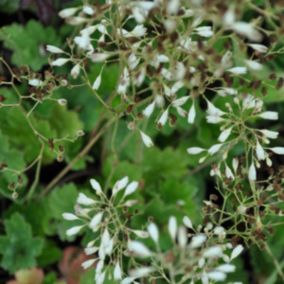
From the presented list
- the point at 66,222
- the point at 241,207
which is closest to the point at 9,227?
the point at 66,222

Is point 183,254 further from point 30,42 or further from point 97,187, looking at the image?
point 30,42

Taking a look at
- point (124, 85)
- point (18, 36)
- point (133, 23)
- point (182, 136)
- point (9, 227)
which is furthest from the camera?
point (182, 136)

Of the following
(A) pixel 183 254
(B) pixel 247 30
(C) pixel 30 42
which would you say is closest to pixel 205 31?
(B) pixel 247 30

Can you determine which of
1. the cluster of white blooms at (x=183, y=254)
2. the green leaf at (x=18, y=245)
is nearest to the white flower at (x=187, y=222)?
the cluster of white blooms at (x=183, y=254)

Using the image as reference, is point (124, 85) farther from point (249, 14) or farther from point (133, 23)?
point (249, 14)

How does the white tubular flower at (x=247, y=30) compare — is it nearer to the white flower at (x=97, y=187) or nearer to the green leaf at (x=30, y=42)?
the white flower at (x=97, y=187)

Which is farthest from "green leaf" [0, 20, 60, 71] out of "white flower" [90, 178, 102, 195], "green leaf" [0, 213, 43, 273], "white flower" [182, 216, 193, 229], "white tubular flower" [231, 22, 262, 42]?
"white tubular flower" [231, 22, 262, 42]

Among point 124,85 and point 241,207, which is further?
point 241,207

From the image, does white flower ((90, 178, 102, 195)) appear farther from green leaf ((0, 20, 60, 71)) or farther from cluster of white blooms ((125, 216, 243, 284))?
green leaf ((0, 20, 60, 71))
